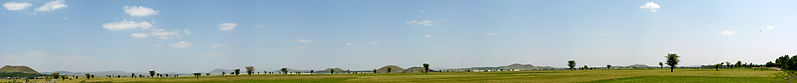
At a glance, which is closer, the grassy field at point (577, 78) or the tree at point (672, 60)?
the grassy field at point (577, 78)

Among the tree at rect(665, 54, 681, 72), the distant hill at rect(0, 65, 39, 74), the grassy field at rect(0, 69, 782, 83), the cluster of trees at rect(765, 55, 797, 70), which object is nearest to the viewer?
the cluster of trees at rect(765, 55, 797, 70)

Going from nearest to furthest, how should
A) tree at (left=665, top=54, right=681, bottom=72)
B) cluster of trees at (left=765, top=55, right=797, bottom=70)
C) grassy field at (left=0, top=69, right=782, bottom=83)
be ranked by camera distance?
cluster of trees at (left=765, top=55, right=797, bottom=70), grassy field at (left=0, top=69, right=782, bottom=83), tree at (left=665, top=54, right=681, bottom=72)

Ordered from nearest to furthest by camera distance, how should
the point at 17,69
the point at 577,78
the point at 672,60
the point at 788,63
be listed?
the point at 577,78
the point at 788,63
the point at 672,60
the point at 17,69

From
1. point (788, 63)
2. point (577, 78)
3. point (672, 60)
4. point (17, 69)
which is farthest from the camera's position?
point (17, 69)

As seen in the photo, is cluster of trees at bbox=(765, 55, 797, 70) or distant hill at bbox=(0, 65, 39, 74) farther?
distant hill at bbox=(0, 65, 39, 74)

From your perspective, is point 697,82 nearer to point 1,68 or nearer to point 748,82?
point 748,82

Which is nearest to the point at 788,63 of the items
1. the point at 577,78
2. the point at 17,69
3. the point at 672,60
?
the point at 577,78

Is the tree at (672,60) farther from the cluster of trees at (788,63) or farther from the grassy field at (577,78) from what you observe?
the grassy field at (577,78)

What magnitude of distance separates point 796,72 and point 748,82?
35.1 metres


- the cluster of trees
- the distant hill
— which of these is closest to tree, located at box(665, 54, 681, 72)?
the cluster of trees

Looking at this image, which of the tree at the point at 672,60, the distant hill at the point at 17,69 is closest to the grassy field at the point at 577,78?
the tree at the point at 672,60

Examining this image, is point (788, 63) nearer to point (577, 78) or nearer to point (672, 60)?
point (577, 78)

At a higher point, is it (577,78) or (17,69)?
(577,78)

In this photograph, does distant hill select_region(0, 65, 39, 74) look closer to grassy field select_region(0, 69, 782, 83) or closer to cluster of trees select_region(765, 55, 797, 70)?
grassy field select_region(0, 69, 782, 83)
